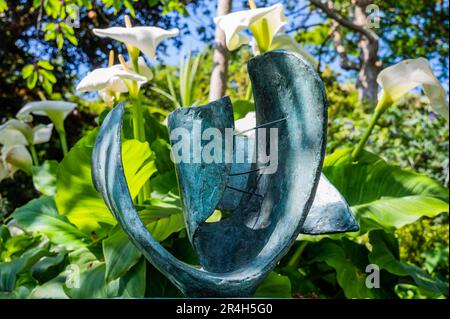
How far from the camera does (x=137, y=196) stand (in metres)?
2.42

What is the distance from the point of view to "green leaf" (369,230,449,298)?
245cm

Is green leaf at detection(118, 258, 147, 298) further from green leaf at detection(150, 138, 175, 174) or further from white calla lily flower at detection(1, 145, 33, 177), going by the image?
white calla lily flower at detection(1, 145, 33, 177)

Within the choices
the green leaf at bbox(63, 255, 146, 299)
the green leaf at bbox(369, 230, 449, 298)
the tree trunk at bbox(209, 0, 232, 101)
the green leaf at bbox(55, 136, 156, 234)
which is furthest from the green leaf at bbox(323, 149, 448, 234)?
the green leaf at bbox(63, 255, 146, 299)

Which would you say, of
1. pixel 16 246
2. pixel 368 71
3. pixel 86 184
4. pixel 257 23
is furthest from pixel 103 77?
pixel 368 71

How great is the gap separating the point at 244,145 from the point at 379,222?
991mm

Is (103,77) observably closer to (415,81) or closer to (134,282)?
(134,282)

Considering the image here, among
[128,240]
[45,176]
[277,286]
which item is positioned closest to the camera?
[128,240]

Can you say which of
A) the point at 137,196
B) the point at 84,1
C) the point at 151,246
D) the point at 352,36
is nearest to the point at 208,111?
the point at 151,246

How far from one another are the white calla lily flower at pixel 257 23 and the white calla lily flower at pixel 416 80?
437 mm

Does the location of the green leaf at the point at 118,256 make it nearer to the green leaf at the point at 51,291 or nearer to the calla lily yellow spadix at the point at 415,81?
the green leaf at the point at 51,291

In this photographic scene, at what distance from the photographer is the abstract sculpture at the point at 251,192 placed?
1265mm

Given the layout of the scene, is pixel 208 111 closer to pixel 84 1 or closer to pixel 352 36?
pixel 84 1

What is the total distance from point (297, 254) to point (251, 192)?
105cm

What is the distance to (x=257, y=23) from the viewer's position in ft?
6.36
